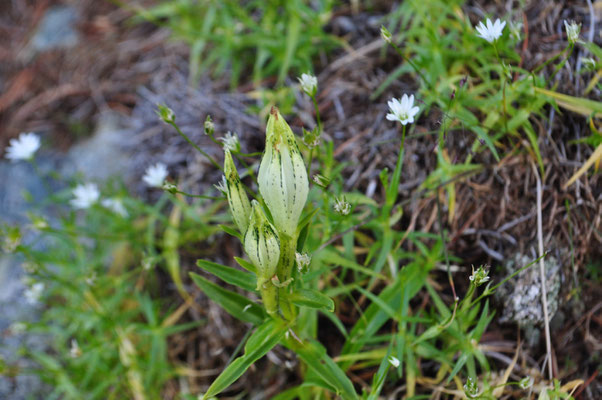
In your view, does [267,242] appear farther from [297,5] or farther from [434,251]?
[297,5]

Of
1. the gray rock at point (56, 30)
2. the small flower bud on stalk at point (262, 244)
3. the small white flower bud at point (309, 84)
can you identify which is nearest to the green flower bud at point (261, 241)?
the small flower bud on stalk at point (262, 244)

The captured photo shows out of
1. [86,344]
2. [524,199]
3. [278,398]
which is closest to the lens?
[278,398]

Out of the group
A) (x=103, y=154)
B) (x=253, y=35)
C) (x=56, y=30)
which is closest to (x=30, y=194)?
(x=103, y=154)

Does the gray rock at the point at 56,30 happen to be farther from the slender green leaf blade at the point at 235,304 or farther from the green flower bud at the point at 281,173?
the green flower bud at the point at 281,173

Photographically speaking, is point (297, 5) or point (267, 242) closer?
point (267, 242)

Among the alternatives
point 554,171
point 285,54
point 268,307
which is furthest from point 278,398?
point 285,54

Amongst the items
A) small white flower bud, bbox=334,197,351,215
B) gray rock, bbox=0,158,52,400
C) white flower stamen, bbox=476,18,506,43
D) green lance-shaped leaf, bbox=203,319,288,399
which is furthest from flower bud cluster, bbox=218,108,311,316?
gray rock, bbox=0,158,52,400

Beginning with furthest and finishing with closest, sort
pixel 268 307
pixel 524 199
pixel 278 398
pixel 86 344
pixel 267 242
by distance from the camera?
pixel 86 344 < pixel 524 199 < pixel 278 398 < pixel 268 307 < pixel 267 242
